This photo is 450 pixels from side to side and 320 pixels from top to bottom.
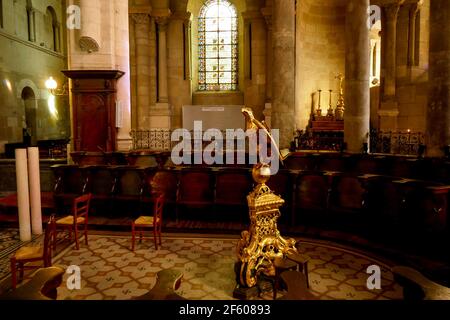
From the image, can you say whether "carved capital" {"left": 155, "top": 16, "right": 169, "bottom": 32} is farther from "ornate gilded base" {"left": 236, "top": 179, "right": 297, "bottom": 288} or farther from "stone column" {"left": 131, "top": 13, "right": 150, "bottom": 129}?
"ornate gilded base" {"left": 236, "top": 179, "right": 297, "bottom": 288}

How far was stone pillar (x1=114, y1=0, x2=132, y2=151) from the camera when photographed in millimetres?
10453

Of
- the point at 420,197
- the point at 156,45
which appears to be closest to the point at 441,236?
the point at 420,197

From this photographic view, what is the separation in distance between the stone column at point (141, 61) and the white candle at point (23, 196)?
9416mm

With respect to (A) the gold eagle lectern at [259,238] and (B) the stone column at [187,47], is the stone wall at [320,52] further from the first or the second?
(A) the gold eagle lectern at [259,238]

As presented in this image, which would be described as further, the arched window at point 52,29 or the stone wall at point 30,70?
the arched window at point 52,29

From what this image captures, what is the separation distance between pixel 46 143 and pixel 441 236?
53.9ft

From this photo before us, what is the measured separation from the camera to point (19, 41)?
17109mm

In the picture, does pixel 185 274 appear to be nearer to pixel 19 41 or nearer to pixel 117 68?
pixel 117 68

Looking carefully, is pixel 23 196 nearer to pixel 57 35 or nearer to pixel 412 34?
pixel 412 34

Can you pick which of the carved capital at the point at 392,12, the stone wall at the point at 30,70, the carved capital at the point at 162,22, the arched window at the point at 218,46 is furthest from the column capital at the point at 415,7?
the stone wall at the point at 30,70

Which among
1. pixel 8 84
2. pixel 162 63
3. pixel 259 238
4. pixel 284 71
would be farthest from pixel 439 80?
pixel 8 84

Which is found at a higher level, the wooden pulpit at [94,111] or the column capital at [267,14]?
the column capital at [267,14]

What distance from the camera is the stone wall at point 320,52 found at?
16469mm

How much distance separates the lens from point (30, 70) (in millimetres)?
18141
